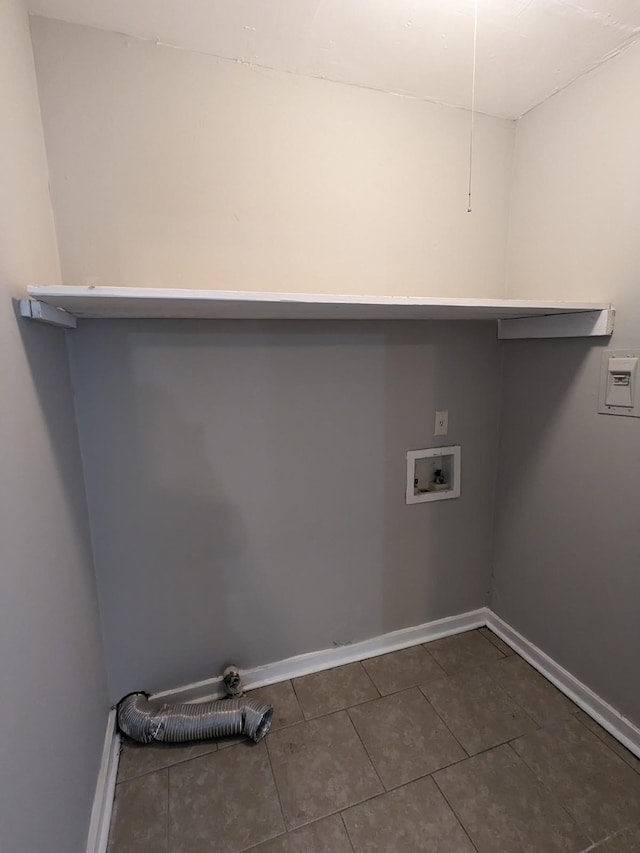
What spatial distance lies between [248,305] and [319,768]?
1.52 metres

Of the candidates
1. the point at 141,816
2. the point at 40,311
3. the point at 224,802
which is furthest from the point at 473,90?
the point at 141,816

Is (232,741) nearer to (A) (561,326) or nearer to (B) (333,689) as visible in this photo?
(B) (333,689)

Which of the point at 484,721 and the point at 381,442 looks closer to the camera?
the point at 484,721

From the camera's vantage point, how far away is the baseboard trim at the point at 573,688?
1.39m

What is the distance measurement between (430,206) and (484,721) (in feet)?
6.60

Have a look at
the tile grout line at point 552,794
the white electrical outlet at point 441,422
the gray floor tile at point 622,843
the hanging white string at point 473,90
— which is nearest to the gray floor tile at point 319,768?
the tile grout line at point 552,794

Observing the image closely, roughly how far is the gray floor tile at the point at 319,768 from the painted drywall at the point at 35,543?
58cm

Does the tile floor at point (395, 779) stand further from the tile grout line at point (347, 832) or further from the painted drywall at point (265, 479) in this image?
the painted drywall at point (265, 479)

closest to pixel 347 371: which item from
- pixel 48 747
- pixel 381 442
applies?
pixel 381 442

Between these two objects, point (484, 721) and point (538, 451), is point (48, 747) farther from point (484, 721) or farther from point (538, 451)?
point (538, 451)

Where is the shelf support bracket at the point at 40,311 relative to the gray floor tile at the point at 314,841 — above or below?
above

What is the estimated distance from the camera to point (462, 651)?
6.07 ft

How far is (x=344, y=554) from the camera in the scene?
5.60ft

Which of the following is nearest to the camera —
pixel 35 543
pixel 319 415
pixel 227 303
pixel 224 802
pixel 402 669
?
pixel 35 543
